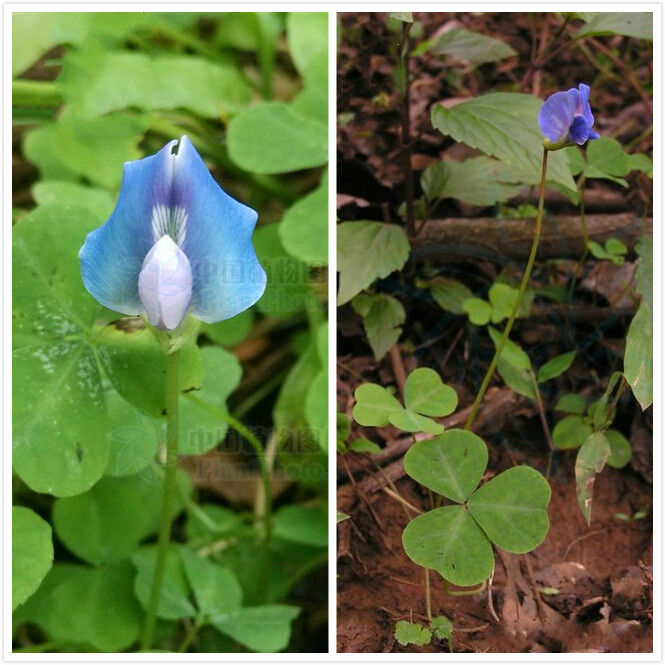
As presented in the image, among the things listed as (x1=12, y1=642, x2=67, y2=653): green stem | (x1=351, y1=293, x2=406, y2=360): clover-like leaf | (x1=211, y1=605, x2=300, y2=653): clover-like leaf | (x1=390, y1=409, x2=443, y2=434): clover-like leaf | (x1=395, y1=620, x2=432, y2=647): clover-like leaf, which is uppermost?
(x1=351, y1=293, x2=406, y2=360): clover-like leaf

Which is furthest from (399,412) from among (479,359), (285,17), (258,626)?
(285,17)

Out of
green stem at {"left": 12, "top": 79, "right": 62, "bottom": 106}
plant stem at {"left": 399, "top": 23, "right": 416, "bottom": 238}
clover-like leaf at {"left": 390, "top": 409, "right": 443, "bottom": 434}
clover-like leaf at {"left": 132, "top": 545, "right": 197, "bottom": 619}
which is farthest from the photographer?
green stem at {"left": 12, "top": 79, "right": 62, "bottom": 106}

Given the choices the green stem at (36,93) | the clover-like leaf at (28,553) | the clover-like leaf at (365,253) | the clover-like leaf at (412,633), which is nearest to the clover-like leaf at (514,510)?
the clover-like leaf at (412,633)

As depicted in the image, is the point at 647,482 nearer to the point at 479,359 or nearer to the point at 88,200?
the point at 479,359

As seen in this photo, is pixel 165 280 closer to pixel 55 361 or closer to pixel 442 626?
pixel 55 361

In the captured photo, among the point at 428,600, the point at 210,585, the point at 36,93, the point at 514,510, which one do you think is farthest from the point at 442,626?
the point at 36,93

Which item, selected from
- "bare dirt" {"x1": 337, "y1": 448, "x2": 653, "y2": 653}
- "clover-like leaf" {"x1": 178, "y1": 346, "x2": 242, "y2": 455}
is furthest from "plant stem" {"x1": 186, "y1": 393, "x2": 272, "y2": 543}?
"bare dirt" {"x1": 337, "y1": 448, "x2": 653, "y2": 653}

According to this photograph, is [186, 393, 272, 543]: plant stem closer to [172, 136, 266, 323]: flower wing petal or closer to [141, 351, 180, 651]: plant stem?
[141, 351, 180, 651]: plant stem
